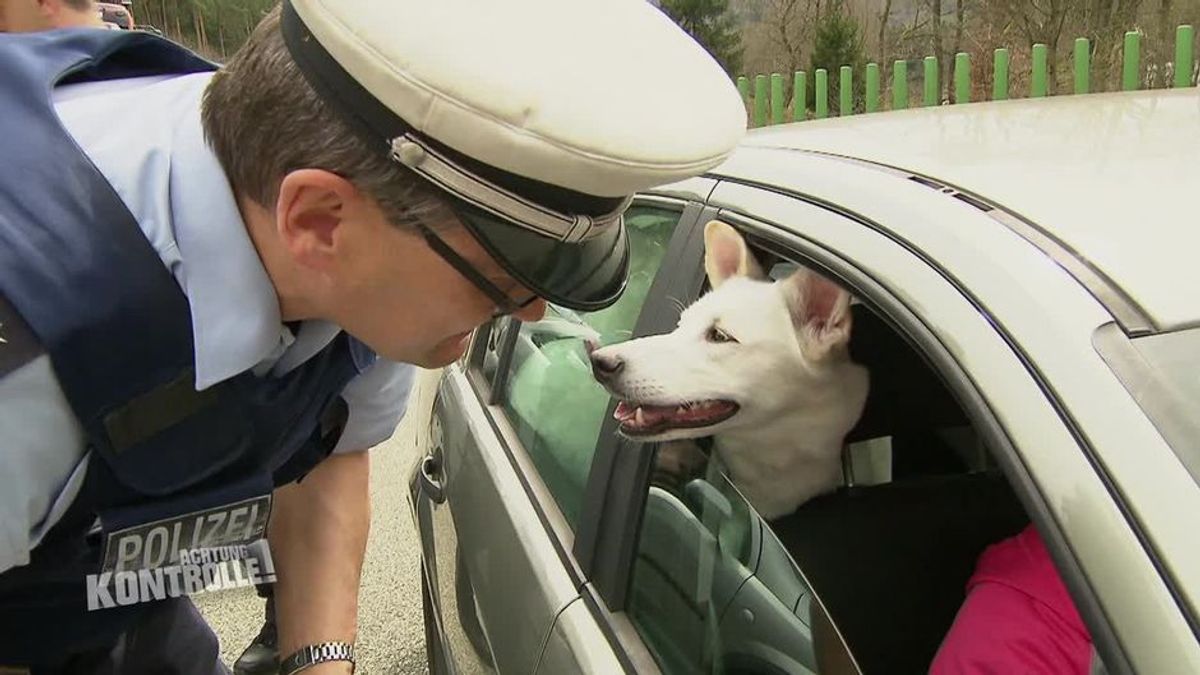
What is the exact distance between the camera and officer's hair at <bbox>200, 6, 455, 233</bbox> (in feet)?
2.99

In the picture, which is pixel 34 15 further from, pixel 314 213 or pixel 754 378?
pixel 314 213

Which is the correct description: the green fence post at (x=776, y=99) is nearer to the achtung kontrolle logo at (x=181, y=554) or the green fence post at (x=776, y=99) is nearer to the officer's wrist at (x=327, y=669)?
the officer's wrist at (x=327, y=669)

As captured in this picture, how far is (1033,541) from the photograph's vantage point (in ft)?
4.30

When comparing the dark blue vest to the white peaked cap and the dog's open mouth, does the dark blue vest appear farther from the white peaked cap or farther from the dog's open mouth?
the dog's open mouth

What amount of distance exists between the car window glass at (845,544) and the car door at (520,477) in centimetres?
14

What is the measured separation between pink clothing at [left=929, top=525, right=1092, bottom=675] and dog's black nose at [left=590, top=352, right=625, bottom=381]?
0.64 meters

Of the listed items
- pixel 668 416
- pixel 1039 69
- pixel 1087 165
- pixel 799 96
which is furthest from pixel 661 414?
pixel 799 96

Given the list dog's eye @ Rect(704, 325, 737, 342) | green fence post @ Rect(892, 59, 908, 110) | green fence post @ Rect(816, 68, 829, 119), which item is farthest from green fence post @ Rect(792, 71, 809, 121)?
dog's eye @ Rect(704, 325, 737, 342)

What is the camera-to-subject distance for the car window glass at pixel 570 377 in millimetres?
1805

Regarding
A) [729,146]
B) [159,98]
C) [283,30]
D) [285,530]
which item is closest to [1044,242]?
[729,146]

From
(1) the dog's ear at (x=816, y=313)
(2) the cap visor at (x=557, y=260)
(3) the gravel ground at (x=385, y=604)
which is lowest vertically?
(3) the gravel ground at (x=385, y=604)

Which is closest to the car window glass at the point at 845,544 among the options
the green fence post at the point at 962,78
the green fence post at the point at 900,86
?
the green fence post at the point at 962,78

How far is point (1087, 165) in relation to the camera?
1.25m

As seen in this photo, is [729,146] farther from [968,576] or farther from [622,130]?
[968,576]
